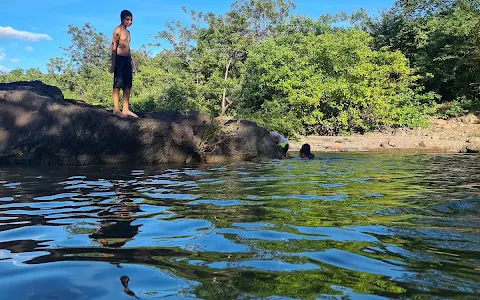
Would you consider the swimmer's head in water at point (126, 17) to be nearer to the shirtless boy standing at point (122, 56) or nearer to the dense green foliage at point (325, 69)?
the shirtless boy standing at point (122, 56)

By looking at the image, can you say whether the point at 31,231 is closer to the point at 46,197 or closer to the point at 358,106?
the point at 46,197

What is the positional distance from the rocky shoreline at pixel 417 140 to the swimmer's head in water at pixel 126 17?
9180 mm

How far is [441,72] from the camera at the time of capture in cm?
2411

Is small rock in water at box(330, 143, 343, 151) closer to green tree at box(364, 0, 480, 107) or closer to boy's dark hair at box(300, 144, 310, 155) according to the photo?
boy's dark hair at box(300, 144, 310, 155)

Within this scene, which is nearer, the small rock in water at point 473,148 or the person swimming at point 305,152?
the person swimming at point 305,152

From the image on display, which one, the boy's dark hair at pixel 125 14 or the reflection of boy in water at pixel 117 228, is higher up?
the boy's dark hair at pixel 125 14

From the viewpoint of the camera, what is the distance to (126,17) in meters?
8.46

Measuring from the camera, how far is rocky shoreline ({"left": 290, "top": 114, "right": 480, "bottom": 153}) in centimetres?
1535

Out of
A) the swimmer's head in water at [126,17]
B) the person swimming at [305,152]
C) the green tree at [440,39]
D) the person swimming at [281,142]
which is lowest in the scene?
the person swimming at [305,152]

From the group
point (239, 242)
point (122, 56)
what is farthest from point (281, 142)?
point (239, 242)

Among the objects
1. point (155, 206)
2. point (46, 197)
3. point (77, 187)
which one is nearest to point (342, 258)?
point (155, 206)

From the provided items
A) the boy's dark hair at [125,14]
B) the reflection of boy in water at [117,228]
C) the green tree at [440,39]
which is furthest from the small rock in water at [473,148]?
the reflection of boy in water at [117,228]

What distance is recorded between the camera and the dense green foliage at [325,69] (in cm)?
2003

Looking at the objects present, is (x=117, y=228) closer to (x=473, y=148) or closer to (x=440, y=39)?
(x=473, y=148)
